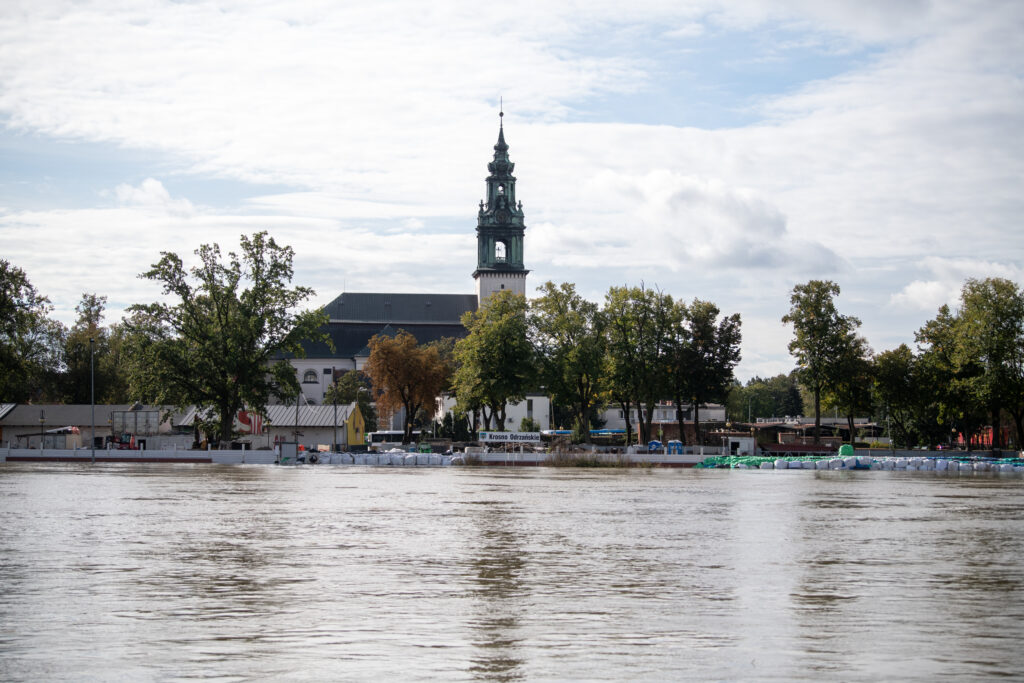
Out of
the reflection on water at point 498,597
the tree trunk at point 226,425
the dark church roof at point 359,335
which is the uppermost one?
the dark church roof at point 359,335

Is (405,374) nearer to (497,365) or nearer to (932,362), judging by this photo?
(497,365)

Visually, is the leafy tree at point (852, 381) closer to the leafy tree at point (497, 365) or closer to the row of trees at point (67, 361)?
the leafy tree at point (497, 365)

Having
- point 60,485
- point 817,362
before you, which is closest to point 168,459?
point 60,485

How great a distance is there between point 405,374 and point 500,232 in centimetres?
5388

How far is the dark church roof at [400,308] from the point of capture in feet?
509

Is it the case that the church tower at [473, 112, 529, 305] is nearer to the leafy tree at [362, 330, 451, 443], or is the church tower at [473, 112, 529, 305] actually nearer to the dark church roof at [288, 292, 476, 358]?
the dark church roof at [288, 292, 476, 358]

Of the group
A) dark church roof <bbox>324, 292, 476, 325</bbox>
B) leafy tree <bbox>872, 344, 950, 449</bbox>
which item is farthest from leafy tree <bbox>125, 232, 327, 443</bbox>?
dark church roof <bbox>324, 292, 476, 325</bbox>

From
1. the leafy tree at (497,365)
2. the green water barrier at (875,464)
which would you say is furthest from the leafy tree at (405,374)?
the green water barrier at (875,464)

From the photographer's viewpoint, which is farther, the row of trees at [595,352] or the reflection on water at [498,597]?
the row of trees at [595,352]

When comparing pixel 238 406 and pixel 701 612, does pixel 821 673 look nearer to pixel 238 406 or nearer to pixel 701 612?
pixel 701 612

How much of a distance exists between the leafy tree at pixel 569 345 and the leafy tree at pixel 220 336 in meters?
18.7

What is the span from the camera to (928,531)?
28188mm

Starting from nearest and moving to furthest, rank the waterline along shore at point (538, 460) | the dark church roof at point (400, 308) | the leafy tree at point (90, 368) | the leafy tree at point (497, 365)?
the waterline along shore at point (538, 460), the leafy tree at point (497, 365), the leafy tree at point (90, 368), the dark church roof at point (400, 308)

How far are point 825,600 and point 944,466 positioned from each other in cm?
6089
